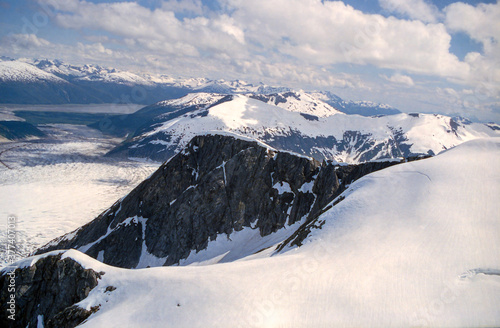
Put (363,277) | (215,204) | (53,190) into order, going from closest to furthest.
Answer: (363,277) < (215,204) < (53,190)

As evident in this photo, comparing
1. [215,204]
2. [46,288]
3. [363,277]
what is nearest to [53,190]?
[215,204]

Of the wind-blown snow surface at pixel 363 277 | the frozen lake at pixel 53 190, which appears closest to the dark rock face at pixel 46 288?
the wind-blown snow surface at pixel 363 277

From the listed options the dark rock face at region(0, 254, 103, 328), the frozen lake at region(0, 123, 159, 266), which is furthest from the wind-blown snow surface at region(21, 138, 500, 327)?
the frozen lake at region(0, 123, 159, 266)

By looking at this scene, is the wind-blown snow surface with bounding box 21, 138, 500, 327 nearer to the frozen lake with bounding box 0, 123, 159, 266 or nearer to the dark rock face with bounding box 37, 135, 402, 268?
the dark rock face with bounding box 37, 135, 402, 268

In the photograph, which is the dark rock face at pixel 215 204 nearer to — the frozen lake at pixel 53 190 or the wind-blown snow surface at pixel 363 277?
the wind-blown snow surface at pixel 363 277

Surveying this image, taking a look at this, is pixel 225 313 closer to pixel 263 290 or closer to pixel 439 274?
pixel 263 290

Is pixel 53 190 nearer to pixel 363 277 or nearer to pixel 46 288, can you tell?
Result: pixel 46 288
